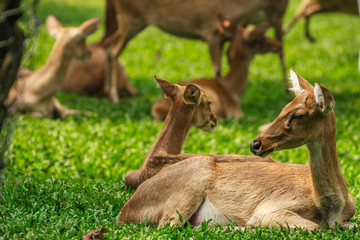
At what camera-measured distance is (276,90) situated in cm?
1175

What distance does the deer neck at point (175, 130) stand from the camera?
5.17 meters

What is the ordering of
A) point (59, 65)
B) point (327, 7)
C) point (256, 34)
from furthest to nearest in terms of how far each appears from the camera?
point (327, 7)
point (256, 34)
point (59, 65)

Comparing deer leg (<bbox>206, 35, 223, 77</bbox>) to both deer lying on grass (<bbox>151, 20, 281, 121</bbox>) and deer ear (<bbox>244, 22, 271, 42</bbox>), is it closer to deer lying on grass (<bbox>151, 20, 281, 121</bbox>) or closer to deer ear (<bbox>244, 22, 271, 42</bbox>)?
deer lying on grass (<bbox>151, 20, 281, 121</bbox>)

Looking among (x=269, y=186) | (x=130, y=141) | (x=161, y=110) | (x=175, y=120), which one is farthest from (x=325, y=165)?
(x=161, y=110)

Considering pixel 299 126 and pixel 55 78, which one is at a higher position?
pixel 299 126

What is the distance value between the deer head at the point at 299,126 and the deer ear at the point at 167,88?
122cm

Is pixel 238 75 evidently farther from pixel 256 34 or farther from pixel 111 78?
pixel 111 78

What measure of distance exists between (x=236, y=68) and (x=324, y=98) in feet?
19.8

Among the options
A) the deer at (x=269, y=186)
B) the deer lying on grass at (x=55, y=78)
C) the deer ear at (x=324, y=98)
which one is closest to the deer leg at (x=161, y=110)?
the deer lying on grass at (x=55, y=78)

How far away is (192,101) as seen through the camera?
17.0 feet

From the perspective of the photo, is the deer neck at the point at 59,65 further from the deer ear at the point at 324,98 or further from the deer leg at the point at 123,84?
the deer ear at the point at 324,98

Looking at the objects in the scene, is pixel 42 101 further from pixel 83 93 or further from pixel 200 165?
pixel 200 165

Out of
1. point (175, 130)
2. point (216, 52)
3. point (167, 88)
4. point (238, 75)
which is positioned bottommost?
point (238, 75)

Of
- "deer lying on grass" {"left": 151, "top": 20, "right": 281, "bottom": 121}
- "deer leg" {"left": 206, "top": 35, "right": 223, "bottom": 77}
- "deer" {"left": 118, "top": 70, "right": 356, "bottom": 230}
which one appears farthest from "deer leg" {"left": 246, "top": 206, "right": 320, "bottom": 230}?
"deer leg" {"left": 206, "top": 35, "right": 223, "bottom": 77}
